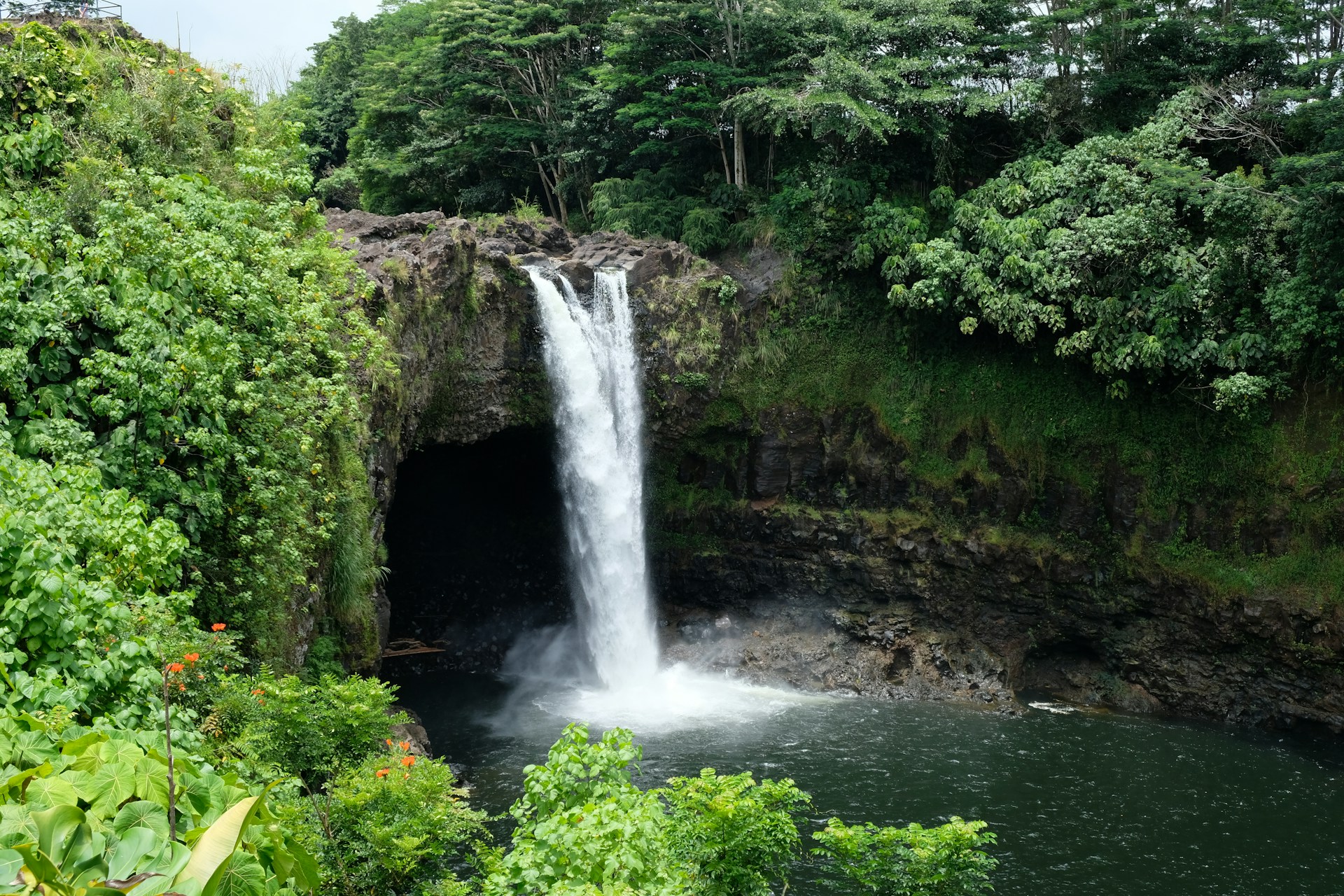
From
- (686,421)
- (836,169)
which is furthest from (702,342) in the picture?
(836,169)

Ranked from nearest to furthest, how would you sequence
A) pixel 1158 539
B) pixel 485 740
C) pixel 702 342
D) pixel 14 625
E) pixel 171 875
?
1. pixel 171 875
2. pixel 14 625
3. pixel 485 740
4. pixel 1158 539
5. pixel 702 342

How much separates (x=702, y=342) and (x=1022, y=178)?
6.81 meters

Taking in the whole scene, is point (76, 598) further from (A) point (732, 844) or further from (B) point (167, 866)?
(A) point (732, 844)

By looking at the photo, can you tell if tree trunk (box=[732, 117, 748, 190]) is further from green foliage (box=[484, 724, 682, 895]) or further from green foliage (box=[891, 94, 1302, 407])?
green foliage (box=[484, 724, 682, 895])

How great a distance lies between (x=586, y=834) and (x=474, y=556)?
16740mm

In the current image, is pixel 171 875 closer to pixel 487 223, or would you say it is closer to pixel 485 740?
pixel 485 740

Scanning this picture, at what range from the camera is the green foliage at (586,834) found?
242 inches

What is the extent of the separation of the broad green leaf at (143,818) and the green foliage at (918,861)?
5.17m

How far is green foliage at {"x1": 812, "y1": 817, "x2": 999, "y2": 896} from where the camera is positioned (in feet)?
25.0

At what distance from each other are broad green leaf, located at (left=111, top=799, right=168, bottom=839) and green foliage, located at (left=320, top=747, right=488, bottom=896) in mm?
3485

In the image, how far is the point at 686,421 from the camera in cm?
2141

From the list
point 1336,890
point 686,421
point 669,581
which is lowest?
point 1336,890

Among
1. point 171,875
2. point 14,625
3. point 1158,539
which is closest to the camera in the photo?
point 171,875

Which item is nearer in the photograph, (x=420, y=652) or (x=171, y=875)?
(x=171, y=875)
